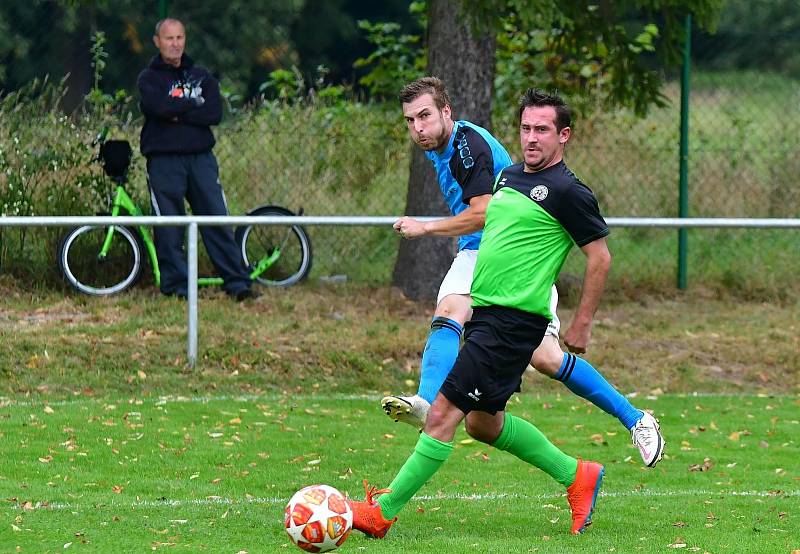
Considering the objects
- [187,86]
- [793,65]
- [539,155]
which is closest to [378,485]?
[539,155]

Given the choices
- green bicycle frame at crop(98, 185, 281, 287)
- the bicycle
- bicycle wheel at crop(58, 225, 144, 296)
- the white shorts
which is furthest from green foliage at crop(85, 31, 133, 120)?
the white shorts

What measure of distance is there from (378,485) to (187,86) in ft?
17.2

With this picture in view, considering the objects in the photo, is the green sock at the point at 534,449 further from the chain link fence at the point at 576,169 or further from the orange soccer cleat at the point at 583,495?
the chain link fence at the point at 576,169

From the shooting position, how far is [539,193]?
20.3 feet

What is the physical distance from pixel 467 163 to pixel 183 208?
17.3 feet

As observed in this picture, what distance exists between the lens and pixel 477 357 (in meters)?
6.17

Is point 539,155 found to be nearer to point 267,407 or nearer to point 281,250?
point 267,407

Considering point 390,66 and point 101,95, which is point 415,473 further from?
point 390,66

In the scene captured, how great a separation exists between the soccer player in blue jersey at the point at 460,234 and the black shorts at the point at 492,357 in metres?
0.43

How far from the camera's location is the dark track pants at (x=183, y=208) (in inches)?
472

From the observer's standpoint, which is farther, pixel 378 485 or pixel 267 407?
pixel 267 407

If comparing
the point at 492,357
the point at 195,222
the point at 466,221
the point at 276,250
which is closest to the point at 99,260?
the point at 276,250

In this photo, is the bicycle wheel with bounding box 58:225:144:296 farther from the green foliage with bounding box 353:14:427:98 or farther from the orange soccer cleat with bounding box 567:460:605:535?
the orange soccer cleat with bounding box 567:460:605:535

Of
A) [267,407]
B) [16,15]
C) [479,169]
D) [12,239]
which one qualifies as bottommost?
[267,407]
